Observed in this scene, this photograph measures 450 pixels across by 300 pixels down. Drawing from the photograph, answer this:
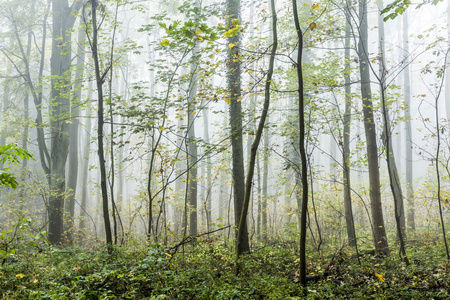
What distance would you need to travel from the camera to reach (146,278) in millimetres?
3850

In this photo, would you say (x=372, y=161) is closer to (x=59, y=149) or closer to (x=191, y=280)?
(x=191, y=280)

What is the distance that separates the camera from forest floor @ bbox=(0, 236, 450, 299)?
3.58m

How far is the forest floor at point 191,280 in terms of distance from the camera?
358cm

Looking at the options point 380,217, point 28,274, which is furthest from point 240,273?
point 380,217

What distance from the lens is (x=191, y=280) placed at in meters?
4.06

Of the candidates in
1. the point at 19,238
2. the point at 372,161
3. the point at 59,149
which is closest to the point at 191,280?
the point at 19,238

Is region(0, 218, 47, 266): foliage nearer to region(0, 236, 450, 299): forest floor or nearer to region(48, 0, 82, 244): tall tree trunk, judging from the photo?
region(0, 236, 450, 299): forest floor

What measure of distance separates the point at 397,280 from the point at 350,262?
160 centimetres

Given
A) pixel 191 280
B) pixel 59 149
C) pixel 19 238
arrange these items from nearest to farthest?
pixel 19 238, pixel 191 280, pixel 59 149

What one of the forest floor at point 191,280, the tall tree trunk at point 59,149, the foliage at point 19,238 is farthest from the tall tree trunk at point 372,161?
the tall tree trunk at point 59,149

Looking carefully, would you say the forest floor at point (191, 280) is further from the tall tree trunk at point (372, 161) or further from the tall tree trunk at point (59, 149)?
the tall tree trunk at point (59, 149)

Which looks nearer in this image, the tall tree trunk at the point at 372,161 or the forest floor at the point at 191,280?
the forest floor at the point at 191,280

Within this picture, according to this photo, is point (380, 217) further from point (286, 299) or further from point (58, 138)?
point (58, 138)

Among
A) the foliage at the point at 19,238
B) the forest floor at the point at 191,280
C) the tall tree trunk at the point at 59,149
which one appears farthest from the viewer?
the tall tree trunk at the point at 59,149
